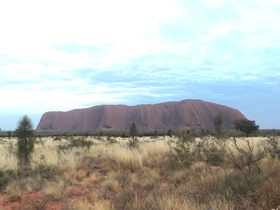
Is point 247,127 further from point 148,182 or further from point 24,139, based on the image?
point 148,182

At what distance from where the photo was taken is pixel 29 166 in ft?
42.1

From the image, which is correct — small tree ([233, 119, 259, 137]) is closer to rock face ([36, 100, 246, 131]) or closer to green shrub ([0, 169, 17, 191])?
green shrub ([0, 169, 17, 191])

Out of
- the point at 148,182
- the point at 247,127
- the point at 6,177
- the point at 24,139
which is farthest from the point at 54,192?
the point at 247,127

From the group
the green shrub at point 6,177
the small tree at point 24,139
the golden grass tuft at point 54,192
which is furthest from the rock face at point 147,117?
the golden grass tuft at point 54,192

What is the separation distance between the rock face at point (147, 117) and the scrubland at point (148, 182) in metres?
103

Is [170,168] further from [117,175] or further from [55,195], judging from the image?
[55,195]

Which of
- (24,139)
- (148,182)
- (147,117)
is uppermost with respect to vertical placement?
(147,117)

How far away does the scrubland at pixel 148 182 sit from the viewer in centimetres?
518

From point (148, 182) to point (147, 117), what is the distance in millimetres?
116141

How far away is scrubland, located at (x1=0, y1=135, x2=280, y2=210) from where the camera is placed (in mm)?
5184

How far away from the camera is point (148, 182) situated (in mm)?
8492

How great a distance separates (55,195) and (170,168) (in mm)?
4290

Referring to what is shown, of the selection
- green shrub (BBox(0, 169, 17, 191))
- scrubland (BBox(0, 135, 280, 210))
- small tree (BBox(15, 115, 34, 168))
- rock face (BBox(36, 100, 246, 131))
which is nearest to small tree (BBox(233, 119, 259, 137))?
scrubland (BBox(0, 135, 280, 210))

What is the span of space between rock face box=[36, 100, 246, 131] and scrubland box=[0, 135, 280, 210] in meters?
103
